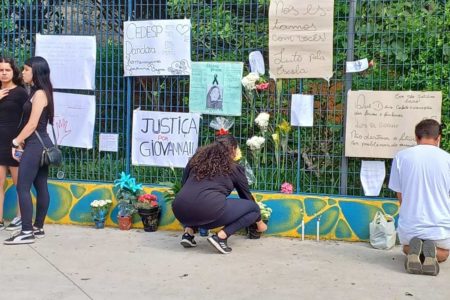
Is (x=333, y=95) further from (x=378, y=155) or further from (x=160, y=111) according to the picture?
(x=160, y=111)

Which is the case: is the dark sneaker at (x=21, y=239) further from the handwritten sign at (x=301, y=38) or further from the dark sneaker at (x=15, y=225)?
the handwritten sign at (x=301, y=38)

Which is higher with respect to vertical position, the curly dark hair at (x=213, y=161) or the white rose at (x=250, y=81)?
the white rose at (x=250, y=81)

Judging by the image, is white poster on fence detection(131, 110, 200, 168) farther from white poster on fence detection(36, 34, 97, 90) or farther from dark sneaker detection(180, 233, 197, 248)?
dark sneaker detection(180, 233, 197, 248)

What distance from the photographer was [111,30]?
7043 millimetres

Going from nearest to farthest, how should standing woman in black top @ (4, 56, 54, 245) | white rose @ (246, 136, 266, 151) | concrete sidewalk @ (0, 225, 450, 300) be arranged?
concrete sidewalk @ (0, 225, 450, 300) → standing woman in black top @ (4, 56, 54, 245) → white rose @ (246, 136, 266, 151)

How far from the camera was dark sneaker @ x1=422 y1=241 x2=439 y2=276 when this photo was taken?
5031mm

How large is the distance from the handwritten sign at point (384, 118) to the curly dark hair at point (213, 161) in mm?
1288

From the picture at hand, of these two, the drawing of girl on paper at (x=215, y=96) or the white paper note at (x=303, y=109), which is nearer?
the white paper note at (x=303, y=109)

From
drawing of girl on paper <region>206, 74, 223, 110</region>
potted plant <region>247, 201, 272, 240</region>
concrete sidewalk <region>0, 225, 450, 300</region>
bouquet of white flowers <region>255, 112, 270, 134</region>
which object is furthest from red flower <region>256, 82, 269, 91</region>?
concrete sidewalk <region>0, 225, 450, 300</region>

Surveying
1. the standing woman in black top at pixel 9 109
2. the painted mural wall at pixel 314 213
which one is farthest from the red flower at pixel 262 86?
the standing woman in black top at pixel 9 109

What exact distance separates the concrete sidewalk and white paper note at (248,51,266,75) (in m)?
1.74

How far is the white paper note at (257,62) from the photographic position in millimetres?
6461

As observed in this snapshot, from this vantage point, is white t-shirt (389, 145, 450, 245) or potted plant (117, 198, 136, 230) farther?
potted plant (117, 198, 136, 230)

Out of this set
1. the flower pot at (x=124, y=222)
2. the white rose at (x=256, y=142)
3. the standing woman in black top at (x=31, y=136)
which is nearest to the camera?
the standing woman in black top at (x=31, y=136)
